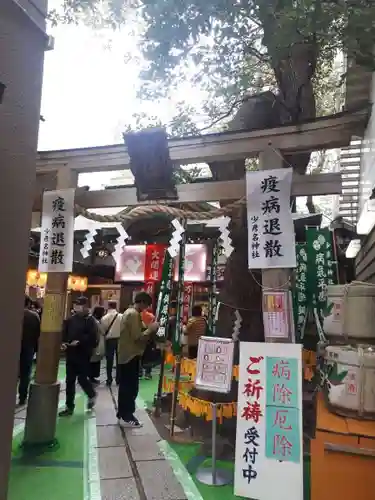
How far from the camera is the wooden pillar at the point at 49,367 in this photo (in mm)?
6434

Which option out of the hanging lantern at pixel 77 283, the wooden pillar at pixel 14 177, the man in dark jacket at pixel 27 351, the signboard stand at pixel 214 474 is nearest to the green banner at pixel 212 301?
the signboard stand at pixel 214 474

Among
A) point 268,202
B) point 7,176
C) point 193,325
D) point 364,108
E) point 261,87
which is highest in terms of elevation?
point 261,87

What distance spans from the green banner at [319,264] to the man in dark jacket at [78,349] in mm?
4918

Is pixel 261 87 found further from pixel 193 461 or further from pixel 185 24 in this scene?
pixel 193 461

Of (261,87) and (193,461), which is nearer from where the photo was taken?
(193,461)

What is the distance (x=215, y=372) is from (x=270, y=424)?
1198mm

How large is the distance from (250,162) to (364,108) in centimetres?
713

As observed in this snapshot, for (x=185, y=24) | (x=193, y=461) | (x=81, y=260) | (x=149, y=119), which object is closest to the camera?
(x=185, y=24)

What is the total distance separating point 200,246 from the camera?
40.9 feet

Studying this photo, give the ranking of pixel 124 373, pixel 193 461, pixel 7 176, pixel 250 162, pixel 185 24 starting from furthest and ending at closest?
1. pixel 250 162
2. pixel 124 373
3. pixel 193 461
4. pixel 185 24
5. pixel 7 176

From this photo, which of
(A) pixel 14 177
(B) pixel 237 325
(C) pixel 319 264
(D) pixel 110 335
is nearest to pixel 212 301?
(B) pixel 237 325

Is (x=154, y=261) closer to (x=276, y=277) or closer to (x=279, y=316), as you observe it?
(x=276, y=277)

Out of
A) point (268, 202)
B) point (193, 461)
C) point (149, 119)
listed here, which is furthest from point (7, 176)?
point (149, 119)

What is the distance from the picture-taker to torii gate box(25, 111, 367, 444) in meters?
5.30
